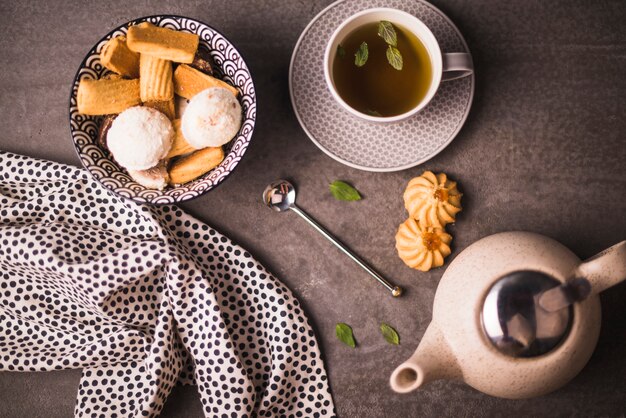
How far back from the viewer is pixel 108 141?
2.75ft

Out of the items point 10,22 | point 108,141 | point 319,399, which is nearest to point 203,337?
point 319,399

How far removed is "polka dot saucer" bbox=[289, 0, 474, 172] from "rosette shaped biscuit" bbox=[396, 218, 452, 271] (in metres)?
0.12

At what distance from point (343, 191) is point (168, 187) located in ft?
1.03

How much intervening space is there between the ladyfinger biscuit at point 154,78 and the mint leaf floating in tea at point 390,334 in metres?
0.56

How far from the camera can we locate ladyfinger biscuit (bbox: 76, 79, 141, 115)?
809 mm

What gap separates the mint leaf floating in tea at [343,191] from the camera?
96 cm

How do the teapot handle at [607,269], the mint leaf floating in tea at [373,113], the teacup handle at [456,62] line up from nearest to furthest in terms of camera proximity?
the teapot handle at [607,269], the teacup handle at [456,62], the mint leaf floating in tea at [373,113]

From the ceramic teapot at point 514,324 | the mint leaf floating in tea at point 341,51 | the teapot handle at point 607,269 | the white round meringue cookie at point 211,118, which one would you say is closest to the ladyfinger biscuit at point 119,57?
the white round meringue cookie at point 211,118

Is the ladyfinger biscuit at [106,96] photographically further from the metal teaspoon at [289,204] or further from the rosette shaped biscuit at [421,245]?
the rosette shaped biscuit at [421,245]

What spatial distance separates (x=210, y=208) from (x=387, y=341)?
42 cm

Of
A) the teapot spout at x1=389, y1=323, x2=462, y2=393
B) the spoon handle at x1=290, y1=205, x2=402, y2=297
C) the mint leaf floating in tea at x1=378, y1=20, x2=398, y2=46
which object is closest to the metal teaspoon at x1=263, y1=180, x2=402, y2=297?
the spoon handle at x1=290, y1=205, x2=402, y2=297

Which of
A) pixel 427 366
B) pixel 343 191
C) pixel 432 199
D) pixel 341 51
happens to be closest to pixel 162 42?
pixel 341 51

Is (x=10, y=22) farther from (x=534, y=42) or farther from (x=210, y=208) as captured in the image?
(x=534, y=42)

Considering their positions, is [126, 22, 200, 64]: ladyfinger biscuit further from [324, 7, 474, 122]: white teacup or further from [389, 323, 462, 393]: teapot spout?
[389, 323, 462, 393]: teapot spout
